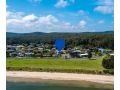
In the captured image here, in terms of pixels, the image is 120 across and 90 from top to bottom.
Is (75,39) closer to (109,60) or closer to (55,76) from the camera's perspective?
(109,60)

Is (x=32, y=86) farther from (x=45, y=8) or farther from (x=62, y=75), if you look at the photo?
(x=45, y=8)

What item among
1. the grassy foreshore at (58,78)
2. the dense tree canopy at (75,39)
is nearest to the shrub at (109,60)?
the dense tree canopy at (75,39)

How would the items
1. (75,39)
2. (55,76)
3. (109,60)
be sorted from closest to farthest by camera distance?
(75,39), (109,60), (55,76)

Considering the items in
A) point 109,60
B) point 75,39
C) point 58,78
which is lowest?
point 58,78

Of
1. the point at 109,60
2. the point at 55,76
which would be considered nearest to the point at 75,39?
the point at 109,60

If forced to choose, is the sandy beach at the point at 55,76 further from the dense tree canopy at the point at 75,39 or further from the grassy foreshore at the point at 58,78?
the dense tree canopy at the point at 75,39

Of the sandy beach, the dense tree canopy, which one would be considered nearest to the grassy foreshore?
the sandy beach

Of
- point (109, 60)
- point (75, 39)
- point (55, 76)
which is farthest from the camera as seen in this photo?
point (55, 76)

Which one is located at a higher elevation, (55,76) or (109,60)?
(109,60)

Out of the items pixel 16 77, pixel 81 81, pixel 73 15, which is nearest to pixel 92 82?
pixel 81 81

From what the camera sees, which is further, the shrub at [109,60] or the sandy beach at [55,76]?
the sandy beach at [55,76]

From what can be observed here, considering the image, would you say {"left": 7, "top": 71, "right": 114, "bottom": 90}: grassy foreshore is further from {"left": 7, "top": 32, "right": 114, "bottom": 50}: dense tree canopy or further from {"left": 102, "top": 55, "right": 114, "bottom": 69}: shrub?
{"left": 7, "top": 32, "right": 114, "bottom": 50}: dense tree canopy
